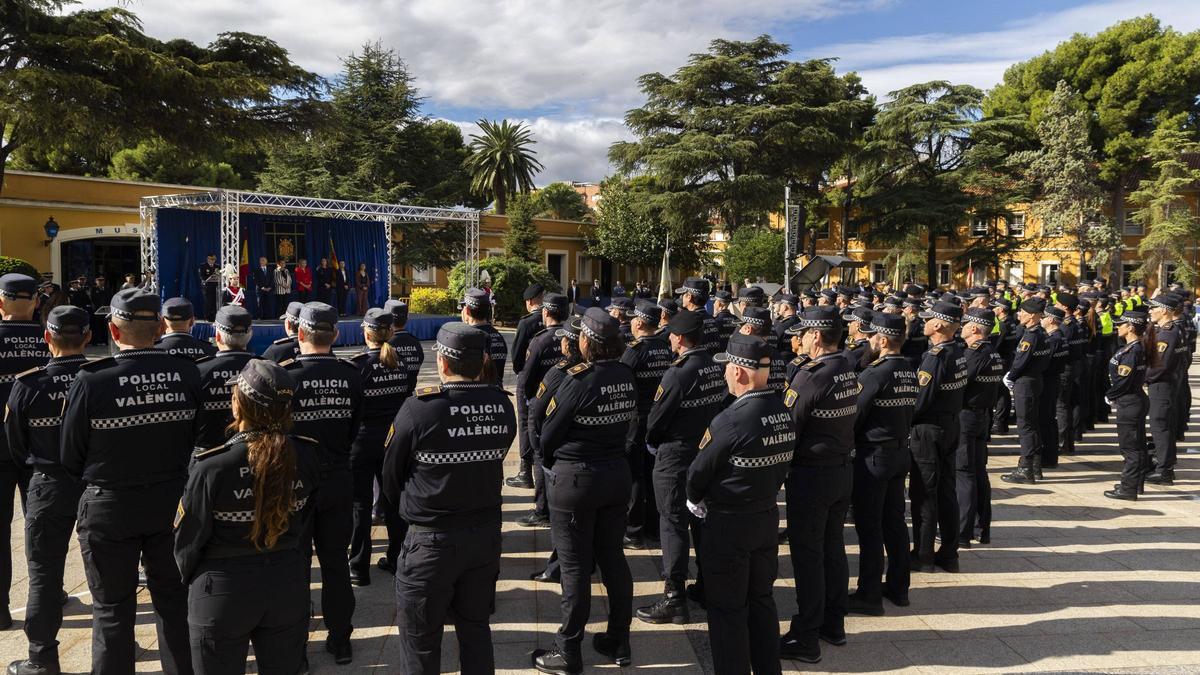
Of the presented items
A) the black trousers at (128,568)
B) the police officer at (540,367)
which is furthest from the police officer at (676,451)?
the black trousers at (128,568)

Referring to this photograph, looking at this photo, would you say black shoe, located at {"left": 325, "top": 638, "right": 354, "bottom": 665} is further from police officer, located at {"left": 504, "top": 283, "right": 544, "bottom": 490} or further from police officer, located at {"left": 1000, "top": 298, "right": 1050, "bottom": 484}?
police officer, located at {"left": 1000, "top": 298, "right": 1050, "bottom": 484}

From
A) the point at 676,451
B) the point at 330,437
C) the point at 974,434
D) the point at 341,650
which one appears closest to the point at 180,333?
the point at 330,437

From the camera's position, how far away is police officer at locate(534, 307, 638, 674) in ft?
14.1

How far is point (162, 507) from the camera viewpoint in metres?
3.76

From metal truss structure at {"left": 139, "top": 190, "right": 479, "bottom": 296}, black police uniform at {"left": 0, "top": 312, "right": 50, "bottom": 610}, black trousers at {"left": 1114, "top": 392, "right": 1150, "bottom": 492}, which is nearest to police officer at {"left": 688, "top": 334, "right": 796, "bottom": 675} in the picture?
black police uniform at {"left": 0, "top": 312, "right": 50, "bottom": 610}

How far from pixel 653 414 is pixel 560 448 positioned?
3.09 feet

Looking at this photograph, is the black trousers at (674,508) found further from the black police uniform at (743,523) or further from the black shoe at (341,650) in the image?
the black shoe at (341,650)

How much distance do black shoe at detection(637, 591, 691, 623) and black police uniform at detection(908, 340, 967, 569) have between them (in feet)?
7.07

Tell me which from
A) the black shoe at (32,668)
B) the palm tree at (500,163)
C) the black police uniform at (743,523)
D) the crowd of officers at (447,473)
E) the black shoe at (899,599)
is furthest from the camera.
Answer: the palm tree at (500,163)

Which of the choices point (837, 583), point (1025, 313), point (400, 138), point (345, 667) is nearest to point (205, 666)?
point (345, 667)

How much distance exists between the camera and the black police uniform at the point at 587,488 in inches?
169

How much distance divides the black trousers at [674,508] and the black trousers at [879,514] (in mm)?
1135

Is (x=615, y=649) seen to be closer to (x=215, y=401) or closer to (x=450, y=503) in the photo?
(x=450, y=503)

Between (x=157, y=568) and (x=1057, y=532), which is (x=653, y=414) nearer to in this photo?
(x=157, y=568)
